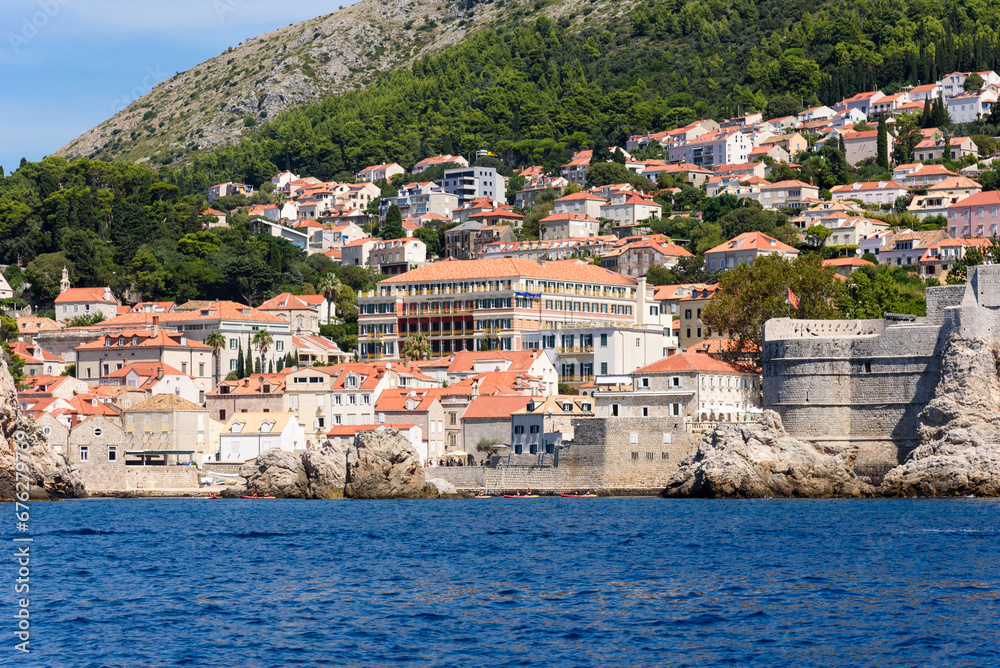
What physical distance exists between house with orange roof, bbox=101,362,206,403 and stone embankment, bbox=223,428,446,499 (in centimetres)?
1776

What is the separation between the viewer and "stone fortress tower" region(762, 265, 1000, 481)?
5634cm

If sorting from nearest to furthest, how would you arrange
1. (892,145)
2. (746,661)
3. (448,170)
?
(746,661) → (892,145) → (448,170)

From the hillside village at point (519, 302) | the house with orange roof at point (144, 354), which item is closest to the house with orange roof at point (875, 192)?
the hillside village at point (519, 302)

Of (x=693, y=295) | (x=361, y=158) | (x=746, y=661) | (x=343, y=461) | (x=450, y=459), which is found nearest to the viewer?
(x=746, y=661)

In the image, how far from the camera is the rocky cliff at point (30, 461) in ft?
190

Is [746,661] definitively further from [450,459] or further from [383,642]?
[450,459]

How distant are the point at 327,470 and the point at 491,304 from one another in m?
28.9

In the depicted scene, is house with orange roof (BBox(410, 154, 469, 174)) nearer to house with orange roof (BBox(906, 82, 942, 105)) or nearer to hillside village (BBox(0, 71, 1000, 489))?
hillside village (BBox(0, 71, 1000, 489))

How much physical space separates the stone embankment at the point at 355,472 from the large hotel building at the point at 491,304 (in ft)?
84.7

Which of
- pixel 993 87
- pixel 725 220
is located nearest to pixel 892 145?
pixel 993 87

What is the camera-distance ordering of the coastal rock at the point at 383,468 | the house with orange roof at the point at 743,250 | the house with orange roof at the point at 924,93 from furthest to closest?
the house with orange roof at the point at 924,93
the house with orange roof at the point at 743,250
the coastal rock at the point at 383,468

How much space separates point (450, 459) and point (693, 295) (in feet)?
96.2

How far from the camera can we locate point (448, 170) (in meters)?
155

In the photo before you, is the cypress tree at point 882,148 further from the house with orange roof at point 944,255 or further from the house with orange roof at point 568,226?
the house with orange roof at point 944,255
